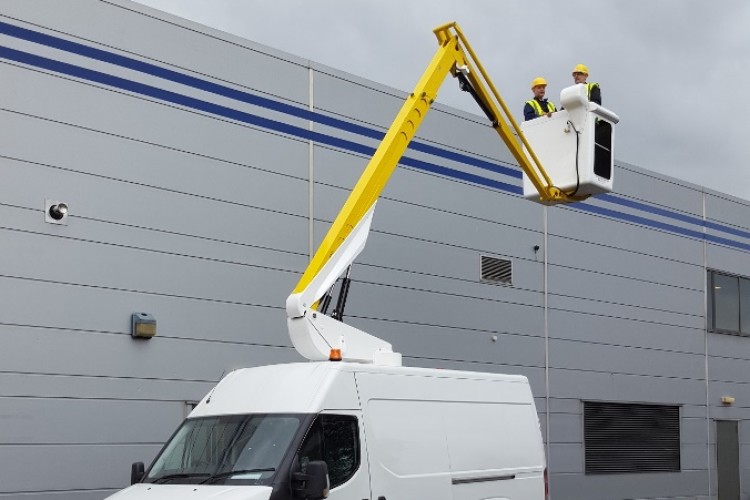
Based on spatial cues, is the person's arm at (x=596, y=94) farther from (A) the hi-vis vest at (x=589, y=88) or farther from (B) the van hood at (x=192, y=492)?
(B) the van hood at (x=192, y=492)

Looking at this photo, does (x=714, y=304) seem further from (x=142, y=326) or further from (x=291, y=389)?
(x=291, y=389)

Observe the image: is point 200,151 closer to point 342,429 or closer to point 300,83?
point 300,83

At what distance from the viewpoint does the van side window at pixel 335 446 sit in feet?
26.5

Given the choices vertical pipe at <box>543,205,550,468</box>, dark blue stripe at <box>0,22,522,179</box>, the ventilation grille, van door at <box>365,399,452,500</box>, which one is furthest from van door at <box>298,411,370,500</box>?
vertical pipe at <box>543,205,550,468</box>

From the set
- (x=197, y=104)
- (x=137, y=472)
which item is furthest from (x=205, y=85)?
(x=137, y=472)

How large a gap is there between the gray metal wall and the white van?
2.94 meters

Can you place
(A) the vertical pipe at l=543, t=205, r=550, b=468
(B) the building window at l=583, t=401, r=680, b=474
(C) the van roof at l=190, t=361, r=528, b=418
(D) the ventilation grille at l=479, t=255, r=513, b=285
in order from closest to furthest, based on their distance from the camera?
(C) the van roof at l=190, t=361, r=528, b=418, (D) the ventilation grille at l=479, t=255, r=513, b=285, (A) the vertical pipe at l=543, t=205, r=550, b=468, (B) the building window at l=583, t=401, r=680, b=474

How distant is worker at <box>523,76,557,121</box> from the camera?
43.5 feet

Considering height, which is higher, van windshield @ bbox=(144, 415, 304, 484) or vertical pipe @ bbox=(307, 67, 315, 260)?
vertical pipe @ bbox=(307, 67, 315, 260)

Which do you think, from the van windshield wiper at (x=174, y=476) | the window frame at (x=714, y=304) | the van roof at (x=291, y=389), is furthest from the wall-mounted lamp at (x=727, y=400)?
the van windshield wiper at (x=174, y=476)

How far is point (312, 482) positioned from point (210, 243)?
570 cm

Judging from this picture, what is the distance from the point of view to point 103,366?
11.6 metres

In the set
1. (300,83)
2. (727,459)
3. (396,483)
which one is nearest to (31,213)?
(300,83)

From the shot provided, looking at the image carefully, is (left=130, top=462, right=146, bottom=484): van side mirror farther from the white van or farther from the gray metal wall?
the gray metal wall
